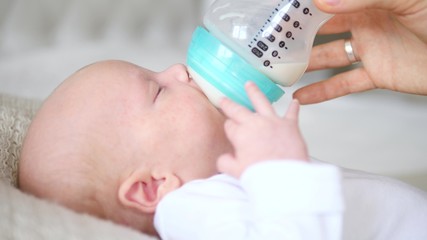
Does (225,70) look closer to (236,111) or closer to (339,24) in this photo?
(236,111)

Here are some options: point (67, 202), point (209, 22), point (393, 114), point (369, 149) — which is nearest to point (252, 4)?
point (209, 22)

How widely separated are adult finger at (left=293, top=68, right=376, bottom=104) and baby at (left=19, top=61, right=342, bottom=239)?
319 mm

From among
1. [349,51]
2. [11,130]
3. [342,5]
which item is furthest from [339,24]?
[11,130]

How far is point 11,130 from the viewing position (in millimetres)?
1101

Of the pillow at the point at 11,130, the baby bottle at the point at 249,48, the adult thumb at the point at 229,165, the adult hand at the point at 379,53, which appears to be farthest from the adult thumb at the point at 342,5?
the pillow at the point at 11,130

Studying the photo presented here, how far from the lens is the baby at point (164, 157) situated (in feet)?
2.62

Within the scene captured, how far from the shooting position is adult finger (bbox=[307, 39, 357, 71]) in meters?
1.26

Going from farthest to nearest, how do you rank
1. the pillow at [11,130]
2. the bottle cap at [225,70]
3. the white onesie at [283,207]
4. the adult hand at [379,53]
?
the adult hand at [379,53]
the pillow at [11,130]
the bottle cap at [225,70]
the white onesie at [283,207]

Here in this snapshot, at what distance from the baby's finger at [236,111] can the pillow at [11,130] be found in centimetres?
34

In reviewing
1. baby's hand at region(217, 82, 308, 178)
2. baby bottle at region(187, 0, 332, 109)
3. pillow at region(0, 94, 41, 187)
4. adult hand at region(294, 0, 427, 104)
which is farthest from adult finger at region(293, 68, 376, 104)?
pillow at region(0, 94, 41, 187)

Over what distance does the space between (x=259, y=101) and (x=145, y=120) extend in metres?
0.20

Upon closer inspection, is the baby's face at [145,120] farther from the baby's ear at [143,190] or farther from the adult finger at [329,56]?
the adult finger at [329,56]

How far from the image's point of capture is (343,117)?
1871 mm

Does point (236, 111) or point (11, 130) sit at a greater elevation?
point (236, 111)
